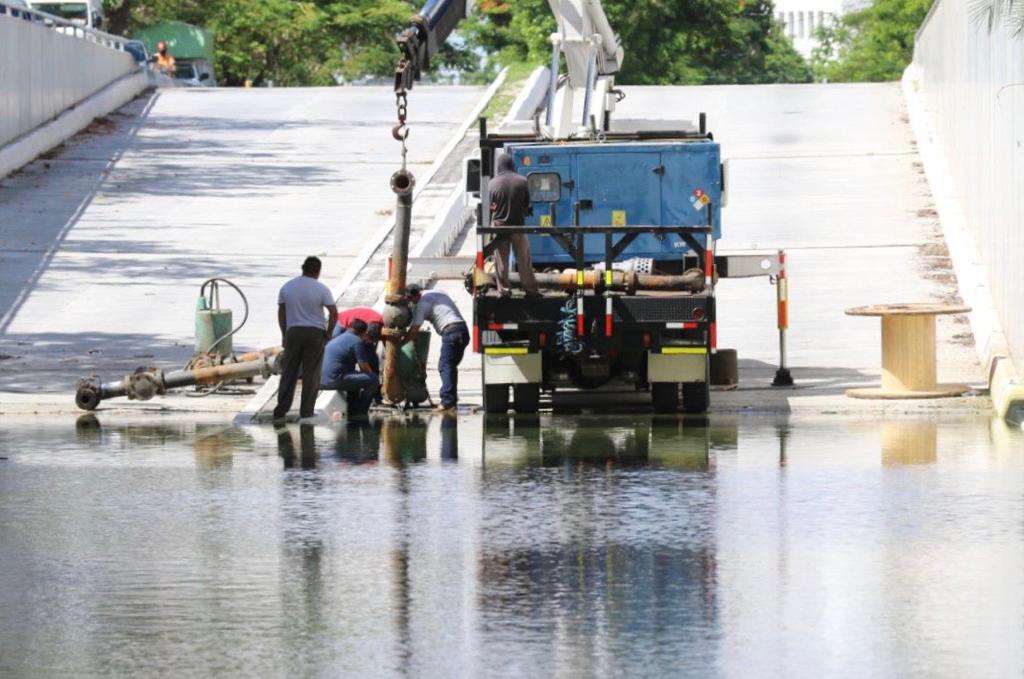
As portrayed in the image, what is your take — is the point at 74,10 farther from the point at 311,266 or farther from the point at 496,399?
the point at 496,399

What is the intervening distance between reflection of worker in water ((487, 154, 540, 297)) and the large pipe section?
2268 mm

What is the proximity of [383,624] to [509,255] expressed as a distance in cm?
975

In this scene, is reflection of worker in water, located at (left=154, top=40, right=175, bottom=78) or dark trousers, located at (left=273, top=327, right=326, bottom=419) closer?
dark trousers, located at (left=273, top=327, right=326, bottom=419)

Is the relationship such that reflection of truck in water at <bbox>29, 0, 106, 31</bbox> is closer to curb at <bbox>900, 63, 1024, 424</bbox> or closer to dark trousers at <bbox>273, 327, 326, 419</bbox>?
curb at <bbox>900, 63, 1024, 424</bbox>

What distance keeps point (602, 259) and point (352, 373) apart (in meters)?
2.93

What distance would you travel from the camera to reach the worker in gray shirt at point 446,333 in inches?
737

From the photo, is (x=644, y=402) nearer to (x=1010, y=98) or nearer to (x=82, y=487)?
(x=1010, y=98)

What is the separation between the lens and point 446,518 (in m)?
12.3

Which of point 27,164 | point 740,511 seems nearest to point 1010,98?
point 740,511

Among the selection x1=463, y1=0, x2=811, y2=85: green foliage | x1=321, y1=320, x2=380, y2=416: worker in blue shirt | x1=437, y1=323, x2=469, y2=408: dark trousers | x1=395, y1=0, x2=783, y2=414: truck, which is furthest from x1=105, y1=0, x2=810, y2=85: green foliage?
x1=321, y1=320, x2=380, y2=416: worker in blue shirt

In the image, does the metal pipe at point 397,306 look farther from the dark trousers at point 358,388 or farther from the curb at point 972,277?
the curb at point 972,277

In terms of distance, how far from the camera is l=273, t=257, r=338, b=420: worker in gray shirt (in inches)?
702

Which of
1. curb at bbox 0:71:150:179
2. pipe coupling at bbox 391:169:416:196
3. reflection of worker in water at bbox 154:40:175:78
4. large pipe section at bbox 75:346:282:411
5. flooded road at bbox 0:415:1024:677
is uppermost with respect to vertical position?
reflection of worker in water at bbox 154:40:175:78

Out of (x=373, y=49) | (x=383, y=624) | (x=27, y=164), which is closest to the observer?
(x=383, y=624)
